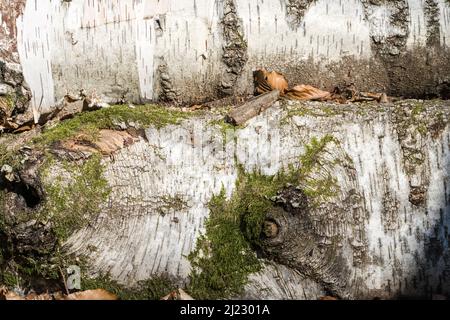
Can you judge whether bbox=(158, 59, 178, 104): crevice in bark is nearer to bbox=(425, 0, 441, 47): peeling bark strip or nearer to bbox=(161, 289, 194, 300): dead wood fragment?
bbox=(161, 289, 194, 300): dead wood fragment

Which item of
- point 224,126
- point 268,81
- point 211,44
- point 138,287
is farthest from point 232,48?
point 138,287

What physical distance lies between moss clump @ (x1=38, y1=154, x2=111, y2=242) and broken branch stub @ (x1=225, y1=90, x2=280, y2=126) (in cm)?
70

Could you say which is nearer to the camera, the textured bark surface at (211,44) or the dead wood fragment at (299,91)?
the textured bark surface at (211,44)

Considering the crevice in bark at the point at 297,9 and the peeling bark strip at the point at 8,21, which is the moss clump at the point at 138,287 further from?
the crevice in bark at the point at 297,9

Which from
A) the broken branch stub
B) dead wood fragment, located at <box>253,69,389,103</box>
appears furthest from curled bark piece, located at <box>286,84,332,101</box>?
the broken branch stub

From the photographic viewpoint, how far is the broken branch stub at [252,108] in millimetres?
2906

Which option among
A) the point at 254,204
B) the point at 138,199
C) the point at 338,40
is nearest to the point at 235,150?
the point at 254,204

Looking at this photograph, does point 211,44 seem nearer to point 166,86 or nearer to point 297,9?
point 166,86

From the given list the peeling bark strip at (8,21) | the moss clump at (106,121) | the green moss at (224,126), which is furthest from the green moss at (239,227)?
the peeling bark strip at (8,21)

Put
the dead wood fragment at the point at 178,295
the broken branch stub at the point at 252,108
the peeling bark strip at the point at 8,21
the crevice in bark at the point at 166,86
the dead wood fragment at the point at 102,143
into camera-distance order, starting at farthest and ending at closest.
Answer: the crevice in bark at the point at 166,86, the peeling bark strip at the point at 8,21, the broken branch stub at the point at 252,108, the dead wood fragment at the point at 102,143, the dead wood fragment at the point at 178,295

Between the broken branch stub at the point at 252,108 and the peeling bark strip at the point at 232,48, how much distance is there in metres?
0.34

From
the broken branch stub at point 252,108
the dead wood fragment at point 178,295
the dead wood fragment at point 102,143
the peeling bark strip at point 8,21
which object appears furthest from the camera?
the peeling bark strip at point 8,21

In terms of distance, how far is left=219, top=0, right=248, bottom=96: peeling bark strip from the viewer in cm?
321

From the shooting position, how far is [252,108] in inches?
117
